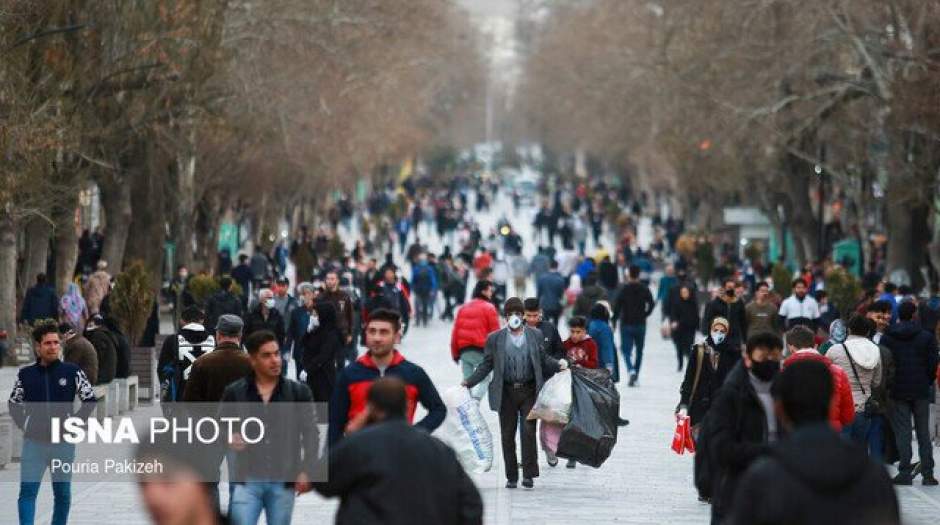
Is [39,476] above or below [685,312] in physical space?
below

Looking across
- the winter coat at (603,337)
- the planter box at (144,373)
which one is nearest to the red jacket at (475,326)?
the winter coat at (603,337)

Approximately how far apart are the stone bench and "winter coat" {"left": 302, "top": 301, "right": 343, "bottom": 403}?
11.2ft

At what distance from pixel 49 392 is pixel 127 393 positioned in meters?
9.50

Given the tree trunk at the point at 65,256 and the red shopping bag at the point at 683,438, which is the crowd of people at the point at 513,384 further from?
the tree trunk at the point at 65,256

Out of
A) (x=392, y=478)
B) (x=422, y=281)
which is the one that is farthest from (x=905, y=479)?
(x=422, y=281)

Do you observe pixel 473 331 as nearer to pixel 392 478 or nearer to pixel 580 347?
pixel 580 347

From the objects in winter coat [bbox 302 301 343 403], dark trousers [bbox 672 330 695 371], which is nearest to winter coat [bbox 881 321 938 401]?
winter coat [bbox 302 301 343 403]

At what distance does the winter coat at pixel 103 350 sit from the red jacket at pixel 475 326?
12.4 feet

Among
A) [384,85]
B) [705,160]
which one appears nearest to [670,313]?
[705,160]

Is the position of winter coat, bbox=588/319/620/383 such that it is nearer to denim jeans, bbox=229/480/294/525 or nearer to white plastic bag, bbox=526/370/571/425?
white plastic bag, bbox=526/370/571/425

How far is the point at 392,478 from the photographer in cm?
792

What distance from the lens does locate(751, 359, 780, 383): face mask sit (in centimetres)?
1071

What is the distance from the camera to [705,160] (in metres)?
56.4

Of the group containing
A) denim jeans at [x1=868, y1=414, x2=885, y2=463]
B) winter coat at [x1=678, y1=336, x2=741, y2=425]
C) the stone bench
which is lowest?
denim jeans at [x1=868, y1=414, x2=885, y2=463]
